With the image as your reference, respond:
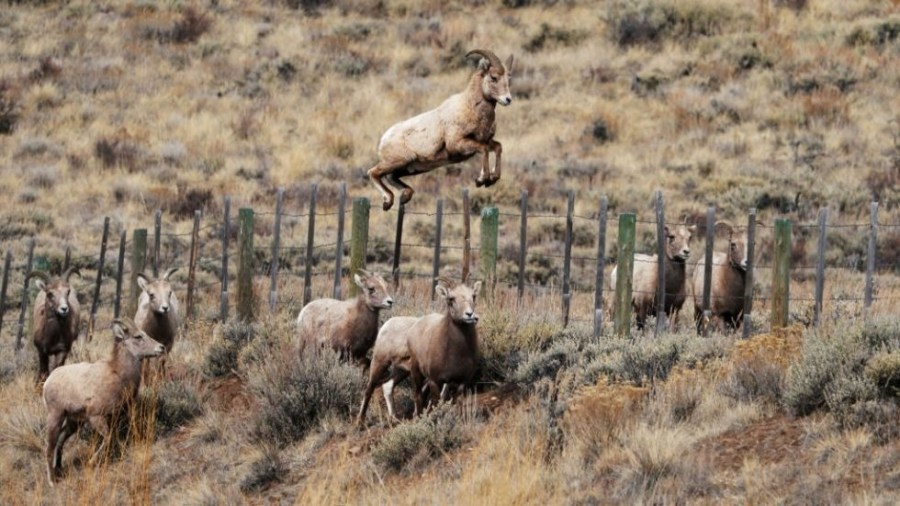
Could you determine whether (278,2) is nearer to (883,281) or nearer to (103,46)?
(103,46)

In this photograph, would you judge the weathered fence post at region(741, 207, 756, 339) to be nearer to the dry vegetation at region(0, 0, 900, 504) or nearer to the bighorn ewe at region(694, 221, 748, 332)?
the dry vegetation at region(0, 0, 900, 504)

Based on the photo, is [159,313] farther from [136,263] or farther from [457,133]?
[457,133]

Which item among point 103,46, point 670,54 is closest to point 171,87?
point 103,46

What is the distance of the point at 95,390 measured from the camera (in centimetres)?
1220

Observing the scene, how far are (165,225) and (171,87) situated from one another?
320 inches

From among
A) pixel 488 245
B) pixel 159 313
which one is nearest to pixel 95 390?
pixel 159 313

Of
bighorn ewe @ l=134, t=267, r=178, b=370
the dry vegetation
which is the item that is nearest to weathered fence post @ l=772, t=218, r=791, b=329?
the dry vegetation

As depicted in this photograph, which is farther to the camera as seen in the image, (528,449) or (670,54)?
(670,54)

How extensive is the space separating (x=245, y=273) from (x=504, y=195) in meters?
10.9

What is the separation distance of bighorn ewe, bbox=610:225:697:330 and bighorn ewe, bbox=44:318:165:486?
4953mm

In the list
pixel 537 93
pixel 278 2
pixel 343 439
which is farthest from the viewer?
pixel 278 2

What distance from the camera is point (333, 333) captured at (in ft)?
42.4

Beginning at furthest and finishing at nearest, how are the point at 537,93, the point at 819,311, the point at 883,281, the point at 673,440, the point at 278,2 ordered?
1. the point at 278,2
2. the point at 537,93
3. the point at 883,281
4. the point at 819,311
5. the point at 673,440

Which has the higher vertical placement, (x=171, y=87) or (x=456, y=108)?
(x=171, y=87)
